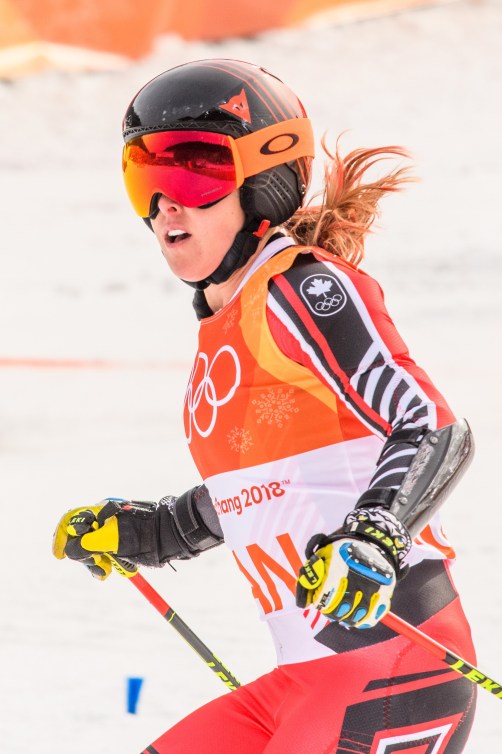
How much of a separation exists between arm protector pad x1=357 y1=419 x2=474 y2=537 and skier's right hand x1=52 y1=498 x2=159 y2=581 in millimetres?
781

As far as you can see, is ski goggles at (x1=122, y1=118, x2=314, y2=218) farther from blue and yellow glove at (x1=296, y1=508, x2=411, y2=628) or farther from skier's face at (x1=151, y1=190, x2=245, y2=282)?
blue and yellow glove at (x1=296, y1=508, x2=411, y2=628)

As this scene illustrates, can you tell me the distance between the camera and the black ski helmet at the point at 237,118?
2.02 metres

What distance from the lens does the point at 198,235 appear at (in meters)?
2.01

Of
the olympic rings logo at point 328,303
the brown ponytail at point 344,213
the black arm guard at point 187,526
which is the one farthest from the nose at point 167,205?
the black arm guard at point 187,526

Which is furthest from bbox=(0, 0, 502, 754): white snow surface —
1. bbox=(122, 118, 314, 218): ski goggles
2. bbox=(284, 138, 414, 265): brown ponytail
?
bbox=(122, 118, 314, 218): ski goggles

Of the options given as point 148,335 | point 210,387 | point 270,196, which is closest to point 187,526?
point 210,387

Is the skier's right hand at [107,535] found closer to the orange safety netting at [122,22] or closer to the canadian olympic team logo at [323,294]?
the canadian olympic team logo at [323,294]

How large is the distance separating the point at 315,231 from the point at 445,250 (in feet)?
22.2

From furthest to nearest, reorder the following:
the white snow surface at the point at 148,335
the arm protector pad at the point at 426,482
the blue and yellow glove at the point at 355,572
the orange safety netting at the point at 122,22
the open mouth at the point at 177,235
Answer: the orange safety netting at the point at 122,22
the white snow surface at the point at 148,335
the open mouth at the point at 177,235
the arm protector pad at the point at 426,482
the blue and yellow glove at the point at 355,572

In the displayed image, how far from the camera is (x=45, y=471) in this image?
5234mm

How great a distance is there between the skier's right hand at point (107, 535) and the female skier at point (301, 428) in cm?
38

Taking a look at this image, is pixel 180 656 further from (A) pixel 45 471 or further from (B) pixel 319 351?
(B) pixel 319 351

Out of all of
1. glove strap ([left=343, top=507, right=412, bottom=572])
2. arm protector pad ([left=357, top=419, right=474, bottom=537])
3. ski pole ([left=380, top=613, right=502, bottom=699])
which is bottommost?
ski pole ([left=380, top=613, right=502, bottom=699])

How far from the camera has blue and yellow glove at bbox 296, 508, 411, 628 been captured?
5.07ft
